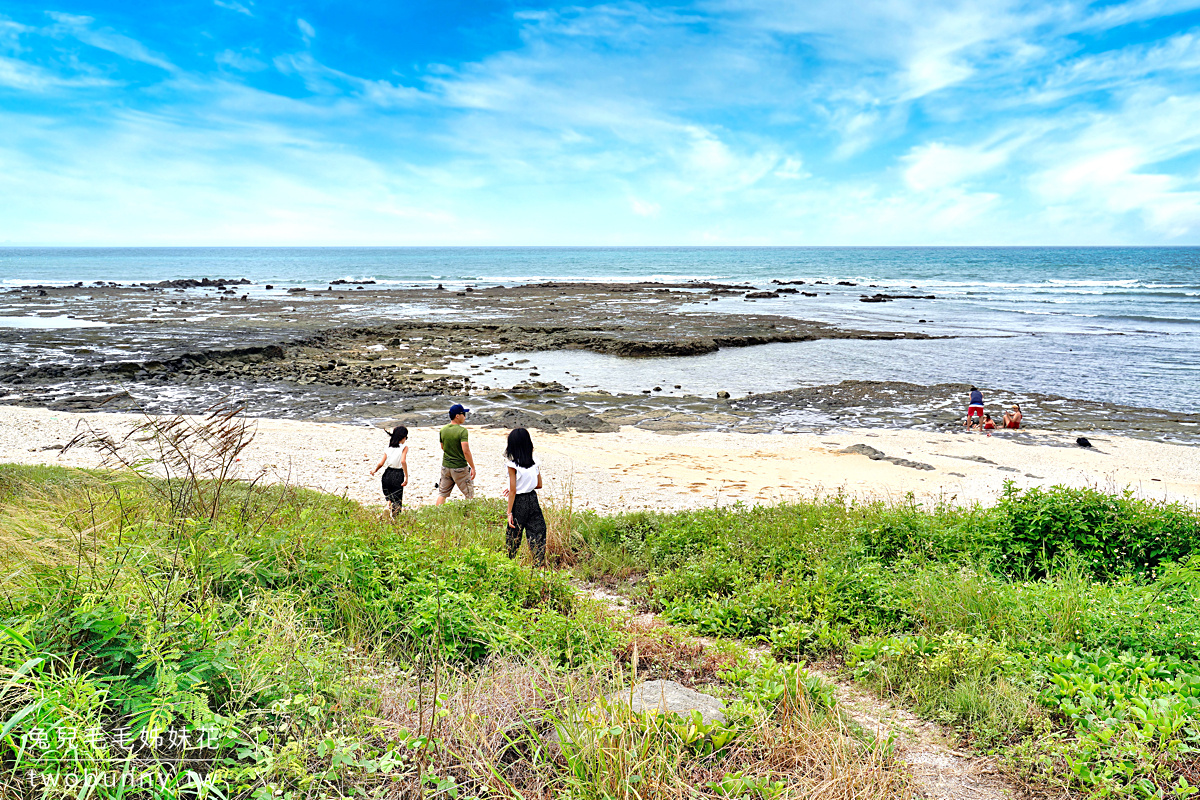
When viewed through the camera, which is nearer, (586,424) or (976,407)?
(976,407)

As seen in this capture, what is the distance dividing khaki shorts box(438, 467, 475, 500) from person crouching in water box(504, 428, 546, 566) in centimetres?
301

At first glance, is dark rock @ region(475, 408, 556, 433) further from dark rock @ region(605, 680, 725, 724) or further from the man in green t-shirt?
dark rock @ region(605, 680, 725, 724)

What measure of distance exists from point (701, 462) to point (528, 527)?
8026 mm

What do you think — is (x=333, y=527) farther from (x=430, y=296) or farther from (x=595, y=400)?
(x=430, y=296)

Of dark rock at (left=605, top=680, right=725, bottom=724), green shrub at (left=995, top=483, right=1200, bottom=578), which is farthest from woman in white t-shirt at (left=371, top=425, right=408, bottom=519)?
green shrub at (left=995, top=483, right=1200, bottom=578)

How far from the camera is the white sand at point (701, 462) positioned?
12578mm

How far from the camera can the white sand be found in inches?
495

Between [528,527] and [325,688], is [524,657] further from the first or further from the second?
[528,527]

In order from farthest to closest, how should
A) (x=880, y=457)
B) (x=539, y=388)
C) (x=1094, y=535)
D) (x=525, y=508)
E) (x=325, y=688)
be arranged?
(x=539, y=388), (x=880, y=457), (x=525, y=508), (x=1094, y=535), (x=325, y=688)

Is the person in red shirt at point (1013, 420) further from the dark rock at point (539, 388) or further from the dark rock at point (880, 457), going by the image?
the dark rock at point (539, 388)

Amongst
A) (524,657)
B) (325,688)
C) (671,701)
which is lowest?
(671,701)

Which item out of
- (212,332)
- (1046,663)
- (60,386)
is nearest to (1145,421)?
(1046,663)

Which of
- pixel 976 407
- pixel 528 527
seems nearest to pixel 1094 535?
pixel 528 527

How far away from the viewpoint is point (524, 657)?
175 inches
